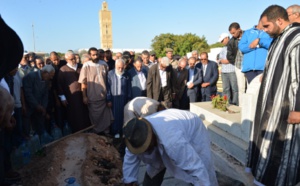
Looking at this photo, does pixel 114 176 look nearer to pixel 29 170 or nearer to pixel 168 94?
pixel 29 170

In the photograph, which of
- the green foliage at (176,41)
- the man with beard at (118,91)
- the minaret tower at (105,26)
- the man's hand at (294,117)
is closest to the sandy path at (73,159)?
the man with beard at (118,91)

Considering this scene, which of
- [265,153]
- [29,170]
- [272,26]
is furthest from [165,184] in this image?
[272,26]

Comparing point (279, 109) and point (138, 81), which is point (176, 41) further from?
point (279, 109)

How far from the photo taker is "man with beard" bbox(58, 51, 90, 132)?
233 inches

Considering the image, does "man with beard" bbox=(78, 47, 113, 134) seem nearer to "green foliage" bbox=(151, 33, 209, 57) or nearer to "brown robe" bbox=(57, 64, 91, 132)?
"brown robe" bbox=(57, 64, 91, 132)

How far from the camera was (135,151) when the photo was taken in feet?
6.71

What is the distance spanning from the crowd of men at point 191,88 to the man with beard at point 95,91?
0.02 meters

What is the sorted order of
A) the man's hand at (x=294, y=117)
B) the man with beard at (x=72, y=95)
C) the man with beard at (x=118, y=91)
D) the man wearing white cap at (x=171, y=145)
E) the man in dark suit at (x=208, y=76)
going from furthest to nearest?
the man in dark suit at (x=208, y=76) → the man with beard at (x=72, y=95) → the man with beard at (x=118, y=91) → the man's hand at (x=294, y=117) → the man wearing white cap at (x=171, y=145)

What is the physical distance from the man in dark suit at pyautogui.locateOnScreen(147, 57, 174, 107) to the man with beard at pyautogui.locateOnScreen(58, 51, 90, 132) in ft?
5.53

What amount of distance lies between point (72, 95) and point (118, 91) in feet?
3.63

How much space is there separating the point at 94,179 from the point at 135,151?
1.82 metres

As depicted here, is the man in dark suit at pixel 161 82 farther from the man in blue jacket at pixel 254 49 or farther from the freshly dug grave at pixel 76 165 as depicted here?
the man in blue jacket at pixel 254 49

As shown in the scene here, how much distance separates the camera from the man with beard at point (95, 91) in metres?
5.82

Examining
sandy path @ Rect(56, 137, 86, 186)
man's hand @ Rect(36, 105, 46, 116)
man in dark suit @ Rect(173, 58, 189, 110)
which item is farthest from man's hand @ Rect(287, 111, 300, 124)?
man in dark suit @ Rect(173, 58, 189, 110)
